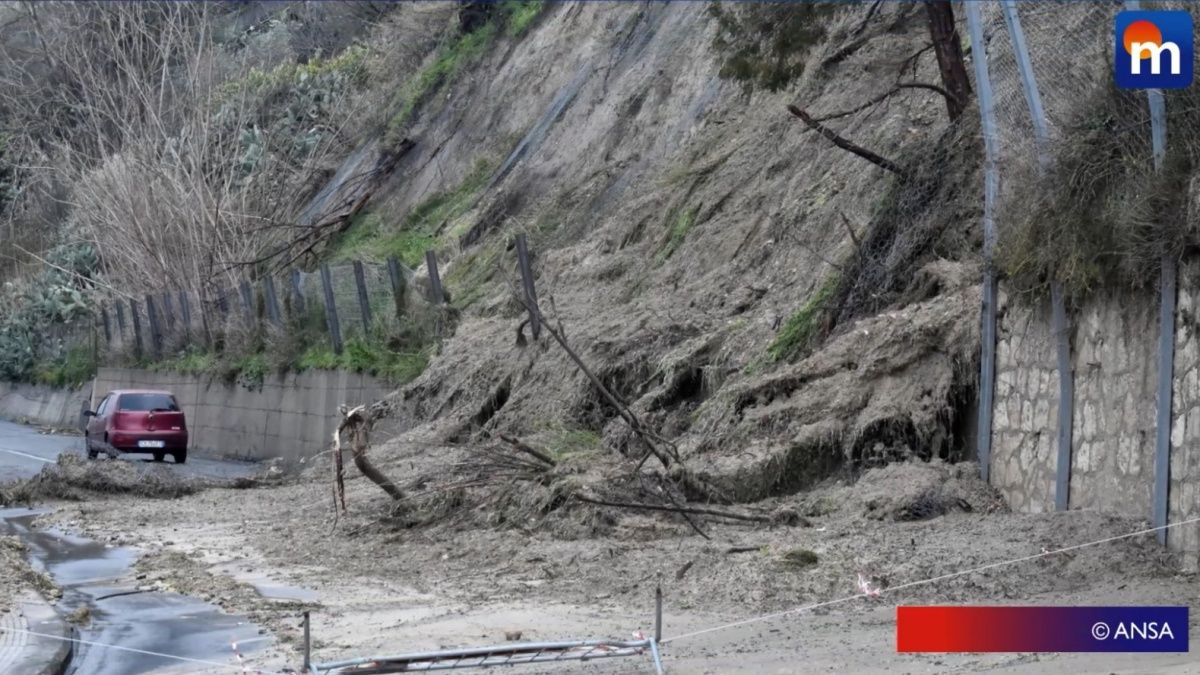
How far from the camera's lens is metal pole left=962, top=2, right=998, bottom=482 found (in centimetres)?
1359

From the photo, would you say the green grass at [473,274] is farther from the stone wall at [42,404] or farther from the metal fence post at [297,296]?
the stone wall at [42,404]

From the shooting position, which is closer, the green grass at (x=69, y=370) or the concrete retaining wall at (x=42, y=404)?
the concrete retaining wall at (x=42, y=404)

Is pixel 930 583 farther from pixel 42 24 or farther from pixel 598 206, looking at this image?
pixel 42 24

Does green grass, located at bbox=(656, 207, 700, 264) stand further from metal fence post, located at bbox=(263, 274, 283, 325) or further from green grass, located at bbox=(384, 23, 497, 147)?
green grass, located at bbox=(384, 23, 497, 147)

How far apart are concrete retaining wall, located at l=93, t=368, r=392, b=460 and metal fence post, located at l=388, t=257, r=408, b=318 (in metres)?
1.35

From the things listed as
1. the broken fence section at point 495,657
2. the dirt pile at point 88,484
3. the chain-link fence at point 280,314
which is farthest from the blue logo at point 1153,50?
the chain-link fence at point 280,314

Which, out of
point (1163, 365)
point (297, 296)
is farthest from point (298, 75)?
point (1163, 365)

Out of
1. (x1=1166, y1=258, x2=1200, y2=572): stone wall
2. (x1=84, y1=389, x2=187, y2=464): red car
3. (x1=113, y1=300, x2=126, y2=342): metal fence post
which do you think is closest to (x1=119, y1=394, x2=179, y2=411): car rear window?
(x1=84, y1=389, x2=187, y2=464): red car

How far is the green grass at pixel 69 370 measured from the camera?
48.9 metres

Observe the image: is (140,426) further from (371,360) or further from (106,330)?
(106,330)

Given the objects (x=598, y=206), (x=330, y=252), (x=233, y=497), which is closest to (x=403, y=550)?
(x=233, y=497)

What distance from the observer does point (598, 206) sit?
28.3m

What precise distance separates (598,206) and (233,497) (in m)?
8.86

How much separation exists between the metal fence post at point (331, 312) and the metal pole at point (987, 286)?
19.0m
